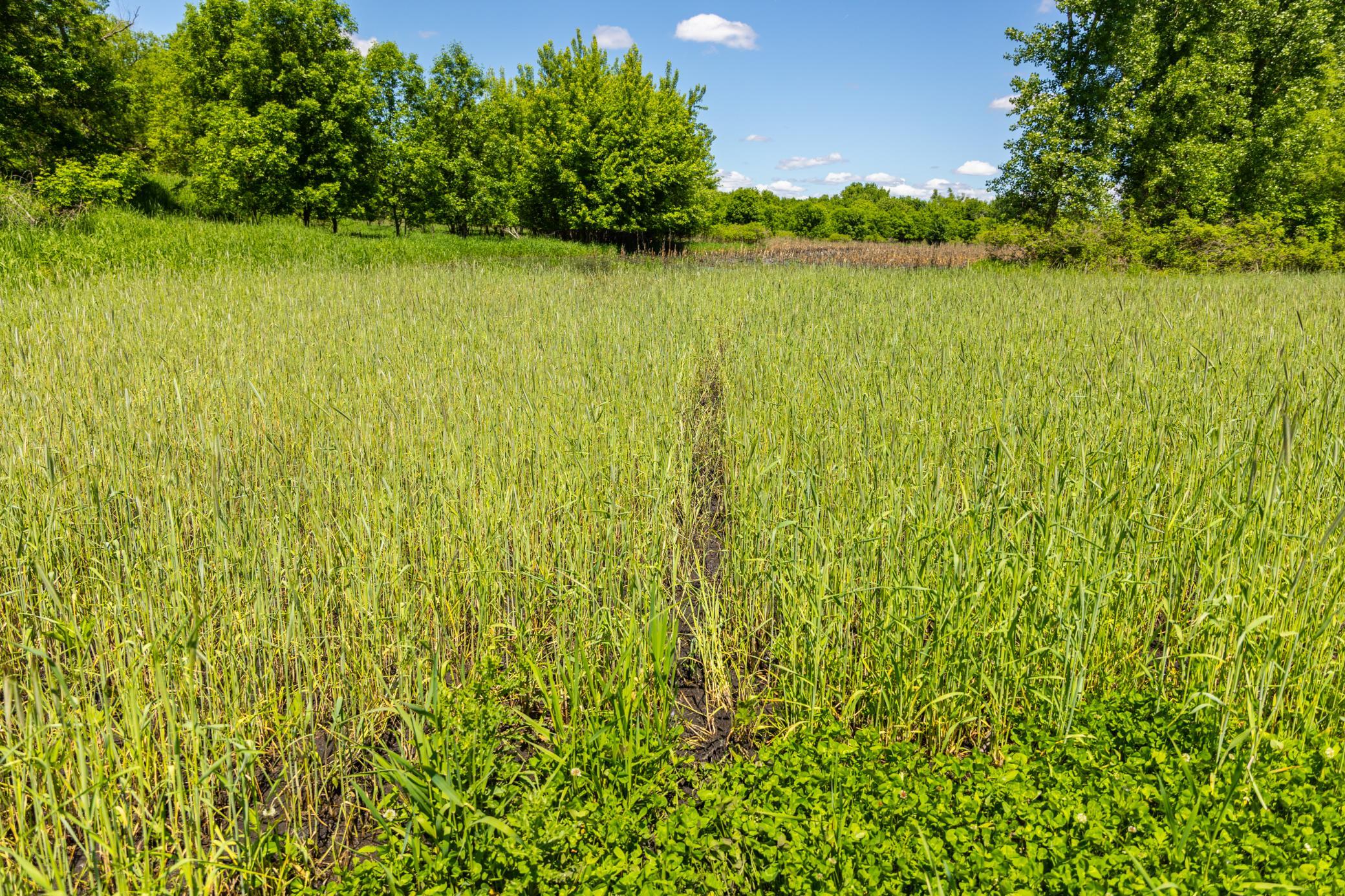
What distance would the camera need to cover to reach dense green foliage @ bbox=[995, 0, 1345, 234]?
18172 mm

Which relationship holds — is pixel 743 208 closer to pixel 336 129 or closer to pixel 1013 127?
pixel 1013 127

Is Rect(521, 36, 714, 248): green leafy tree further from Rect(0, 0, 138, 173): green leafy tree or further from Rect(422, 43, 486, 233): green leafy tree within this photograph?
Rect(0, 0, 138, 173): green leafy tree

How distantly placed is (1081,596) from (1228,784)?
530 millimetres

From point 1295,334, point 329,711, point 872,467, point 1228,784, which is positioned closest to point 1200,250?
point 1295,334

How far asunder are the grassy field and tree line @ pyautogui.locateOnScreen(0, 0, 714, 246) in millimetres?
16962

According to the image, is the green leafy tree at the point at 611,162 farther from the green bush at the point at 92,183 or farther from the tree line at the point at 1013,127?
the green bush at the point at 92,183

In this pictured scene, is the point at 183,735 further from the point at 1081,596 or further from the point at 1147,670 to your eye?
the point at 1147,670

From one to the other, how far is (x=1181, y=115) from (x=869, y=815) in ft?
79.9

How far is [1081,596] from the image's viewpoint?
190cm

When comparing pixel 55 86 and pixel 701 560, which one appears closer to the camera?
pixel 701 560

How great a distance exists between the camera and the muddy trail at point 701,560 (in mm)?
2395

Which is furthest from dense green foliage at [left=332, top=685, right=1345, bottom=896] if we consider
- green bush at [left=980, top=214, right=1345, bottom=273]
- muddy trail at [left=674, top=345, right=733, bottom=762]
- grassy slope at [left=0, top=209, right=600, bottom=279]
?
green bush at [left=980, top=214, right=1345, bottom=273]

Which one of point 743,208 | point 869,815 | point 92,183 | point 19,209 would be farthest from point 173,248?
point 743,208

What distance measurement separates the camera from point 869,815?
1668 millimetres
